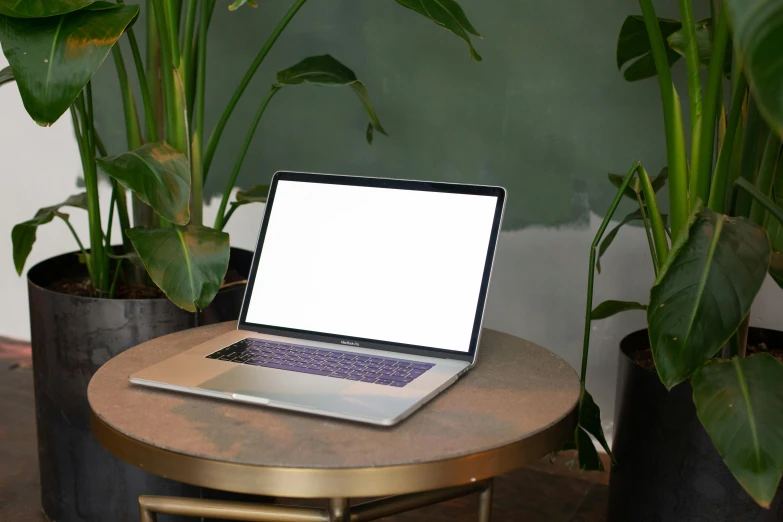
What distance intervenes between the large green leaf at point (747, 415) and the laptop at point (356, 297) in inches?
10.2

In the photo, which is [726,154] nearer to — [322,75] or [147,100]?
[322,75]

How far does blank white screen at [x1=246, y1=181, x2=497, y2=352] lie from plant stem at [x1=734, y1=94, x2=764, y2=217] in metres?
0.31

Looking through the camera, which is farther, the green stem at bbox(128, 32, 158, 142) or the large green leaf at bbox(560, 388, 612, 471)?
the green stem at bbox(128, 32, 158, 142)

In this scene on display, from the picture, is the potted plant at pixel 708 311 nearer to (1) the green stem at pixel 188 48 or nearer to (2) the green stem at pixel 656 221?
(2) the green stem at pixel 656 221

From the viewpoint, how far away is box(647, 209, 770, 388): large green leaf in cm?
83

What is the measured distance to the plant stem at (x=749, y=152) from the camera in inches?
40.7

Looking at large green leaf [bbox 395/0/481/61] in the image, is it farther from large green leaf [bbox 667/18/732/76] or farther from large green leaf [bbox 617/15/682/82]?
large green leaf [bbox 617/15/682/82]

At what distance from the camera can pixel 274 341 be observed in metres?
1.04

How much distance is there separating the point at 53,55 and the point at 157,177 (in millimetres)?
206

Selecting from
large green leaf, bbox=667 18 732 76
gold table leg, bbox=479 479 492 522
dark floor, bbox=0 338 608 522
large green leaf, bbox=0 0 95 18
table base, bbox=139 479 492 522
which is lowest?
dark floor, bbox=0 338 608 522

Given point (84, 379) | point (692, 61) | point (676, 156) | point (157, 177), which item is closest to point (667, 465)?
point (676, 156)

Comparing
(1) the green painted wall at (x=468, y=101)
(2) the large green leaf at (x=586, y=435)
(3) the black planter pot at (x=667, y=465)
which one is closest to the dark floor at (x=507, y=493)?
(3) the black planter pot at (x=667, y=465)

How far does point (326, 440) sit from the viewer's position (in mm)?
755

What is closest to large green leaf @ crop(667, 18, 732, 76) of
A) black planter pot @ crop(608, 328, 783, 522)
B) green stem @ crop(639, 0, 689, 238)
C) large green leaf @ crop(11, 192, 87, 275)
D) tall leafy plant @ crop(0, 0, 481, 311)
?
green stem @ crop(639, 0, 689, 238)
